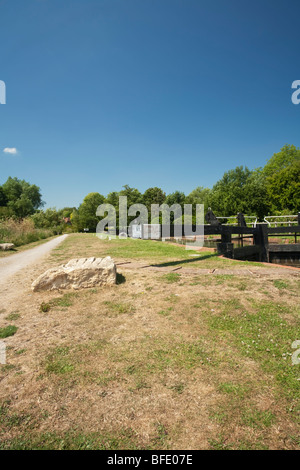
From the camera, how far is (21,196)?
146 feet

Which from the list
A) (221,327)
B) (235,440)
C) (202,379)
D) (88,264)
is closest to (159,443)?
(235,440)

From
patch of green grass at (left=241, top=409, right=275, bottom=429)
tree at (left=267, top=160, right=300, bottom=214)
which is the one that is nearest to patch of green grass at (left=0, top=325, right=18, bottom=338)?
patch of green grass at (left=241, top=409, right=275, bottom=429)

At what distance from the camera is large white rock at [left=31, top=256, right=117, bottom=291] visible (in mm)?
4457

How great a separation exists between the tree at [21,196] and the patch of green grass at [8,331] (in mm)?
31271

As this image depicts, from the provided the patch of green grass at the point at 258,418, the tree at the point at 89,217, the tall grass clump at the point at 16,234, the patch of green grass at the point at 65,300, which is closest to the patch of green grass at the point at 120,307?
the patch of green grass at the point at 65,300

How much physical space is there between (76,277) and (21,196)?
47.5 metres

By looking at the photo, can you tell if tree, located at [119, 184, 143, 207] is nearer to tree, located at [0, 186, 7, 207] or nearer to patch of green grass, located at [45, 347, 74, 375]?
tree, located at [0, 186, 7, 207]

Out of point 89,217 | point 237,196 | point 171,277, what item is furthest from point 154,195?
point 171,277

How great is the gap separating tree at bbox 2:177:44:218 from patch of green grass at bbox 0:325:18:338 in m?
31.3

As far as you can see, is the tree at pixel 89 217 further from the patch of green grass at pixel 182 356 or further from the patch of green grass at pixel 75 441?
the patch of green grass at pixel 75 441

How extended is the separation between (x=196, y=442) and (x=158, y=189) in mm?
44646

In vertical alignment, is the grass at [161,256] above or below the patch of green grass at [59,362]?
above

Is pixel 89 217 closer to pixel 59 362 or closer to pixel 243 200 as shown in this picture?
pixel 243 200

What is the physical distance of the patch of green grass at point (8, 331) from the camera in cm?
281
